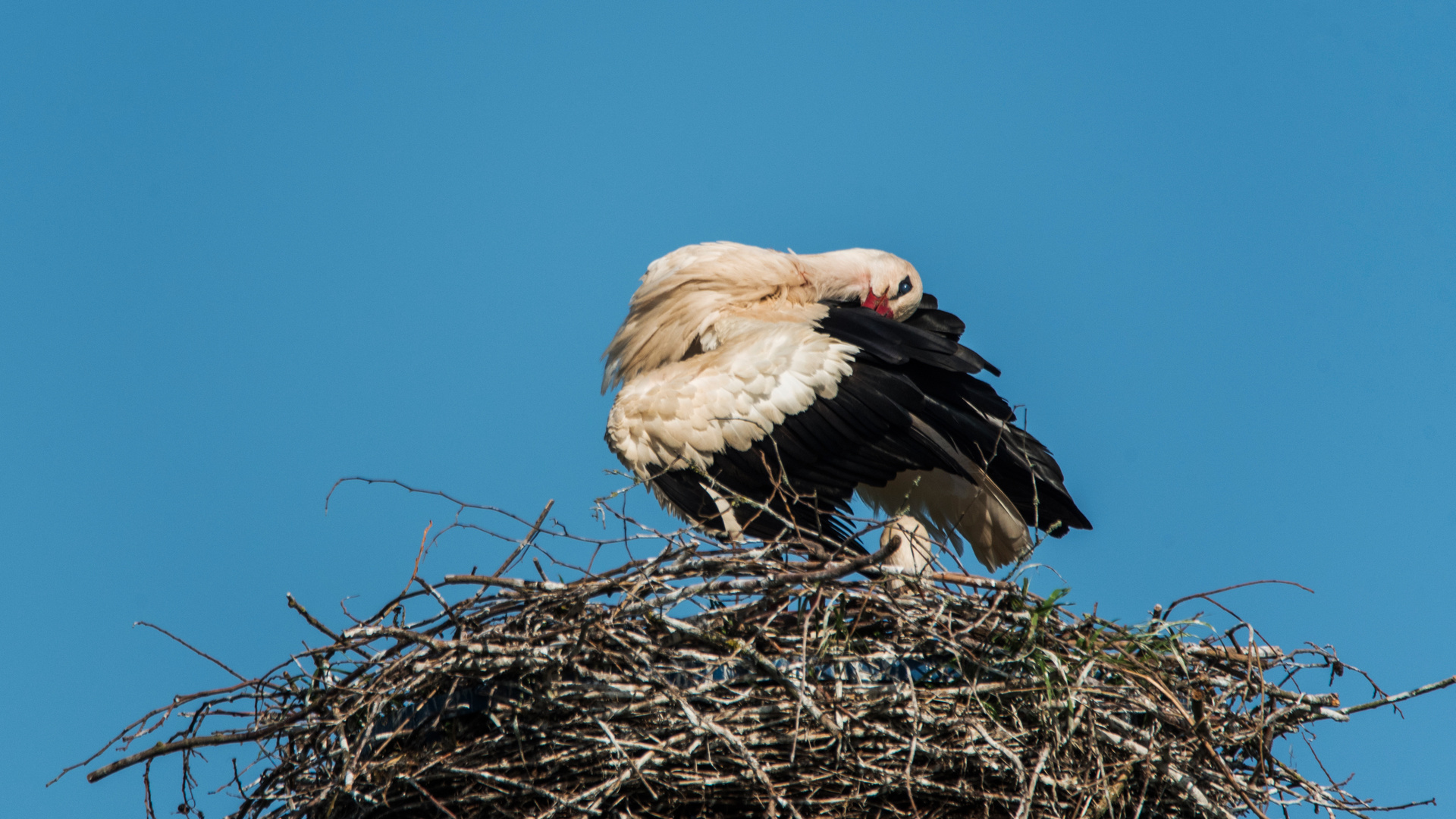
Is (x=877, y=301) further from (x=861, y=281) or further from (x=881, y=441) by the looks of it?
(x=881, y=441)

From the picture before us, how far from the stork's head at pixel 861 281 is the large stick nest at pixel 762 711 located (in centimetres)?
232

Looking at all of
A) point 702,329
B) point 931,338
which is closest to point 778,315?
point 702,329

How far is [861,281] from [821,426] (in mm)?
1138

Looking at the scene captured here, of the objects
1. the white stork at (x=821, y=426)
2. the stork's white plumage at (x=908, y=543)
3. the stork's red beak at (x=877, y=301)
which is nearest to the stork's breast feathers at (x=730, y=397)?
the white stork at (x=821, y=426)

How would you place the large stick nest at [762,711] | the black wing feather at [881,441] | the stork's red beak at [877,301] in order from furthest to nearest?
the stork's red beak at [877,301] → the black wing feather at [881,441] → the large stick nest at [762,711]

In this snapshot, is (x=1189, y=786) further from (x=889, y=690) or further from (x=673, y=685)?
(x=673, y=685)

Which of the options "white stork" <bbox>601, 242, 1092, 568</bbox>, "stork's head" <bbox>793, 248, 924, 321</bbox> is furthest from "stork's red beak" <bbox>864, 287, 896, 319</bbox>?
"white stork" <bbox>601, 242, 1092, 568</bbox>

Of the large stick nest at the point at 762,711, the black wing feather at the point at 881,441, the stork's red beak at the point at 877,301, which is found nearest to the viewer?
the large stick nest at the point at 762,711

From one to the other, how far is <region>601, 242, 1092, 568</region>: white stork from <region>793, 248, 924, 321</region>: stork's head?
0.35 m

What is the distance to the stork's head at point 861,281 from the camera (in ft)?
20.6

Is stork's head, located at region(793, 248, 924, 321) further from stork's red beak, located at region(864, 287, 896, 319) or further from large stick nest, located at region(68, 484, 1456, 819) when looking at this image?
large stick nest, located at region(68, 484, 1456, 819)

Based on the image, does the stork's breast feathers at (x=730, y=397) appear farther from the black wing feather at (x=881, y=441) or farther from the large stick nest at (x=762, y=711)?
the large stick nest at (x=762, y=711)

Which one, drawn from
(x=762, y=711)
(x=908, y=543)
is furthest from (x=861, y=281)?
(x=762, y=711)

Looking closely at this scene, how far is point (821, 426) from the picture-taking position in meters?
5.36
